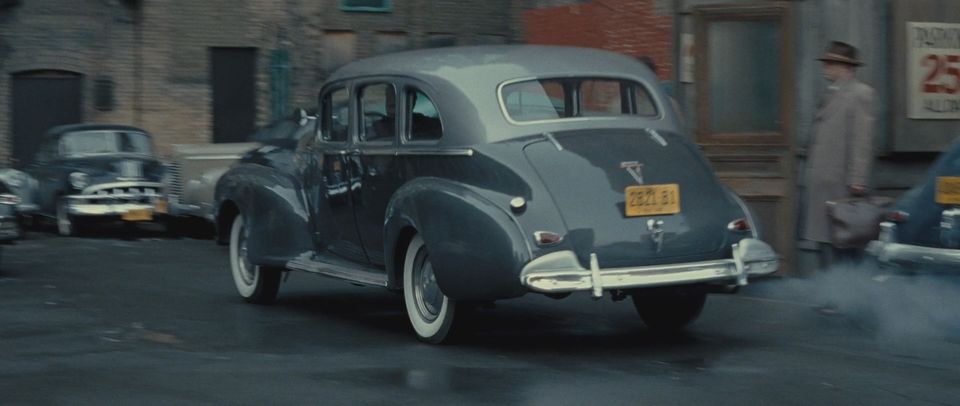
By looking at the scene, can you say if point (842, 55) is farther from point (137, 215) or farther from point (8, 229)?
point (137, 215)

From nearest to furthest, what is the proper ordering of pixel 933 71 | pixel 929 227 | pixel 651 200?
1. pixel 651 200
2. pixel 929 227
3. pixel 933 71

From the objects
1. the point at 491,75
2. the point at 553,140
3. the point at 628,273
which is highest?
the point at 491,75

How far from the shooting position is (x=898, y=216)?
9430 millimetres

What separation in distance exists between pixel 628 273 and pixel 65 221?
13005mm

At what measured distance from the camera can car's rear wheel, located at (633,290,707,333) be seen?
9.52m

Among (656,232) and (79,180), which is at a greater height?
(656,232)

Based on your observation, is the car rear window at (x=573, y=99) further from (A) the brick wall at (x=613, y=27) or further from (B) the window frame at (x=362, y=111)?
(A) the brick wall at (x=613, y=27)

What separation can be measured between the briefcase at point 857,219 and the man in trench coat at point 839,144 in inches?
5.2

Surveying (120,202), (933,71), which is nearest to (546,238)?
(933,71)

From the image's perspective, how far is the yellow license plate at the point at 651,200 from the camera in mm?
8469

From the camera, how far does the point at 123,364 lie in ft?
26.9

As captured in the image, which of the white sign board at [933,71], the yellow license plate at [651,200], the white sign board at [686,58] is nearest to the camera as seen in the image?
the yellow license plate at [651,200]

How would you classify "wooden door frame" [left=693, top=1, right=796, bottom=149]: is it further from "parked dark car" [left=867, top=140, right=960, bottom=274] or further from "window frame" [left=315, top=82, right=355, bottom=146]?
"window frame" [left=315, top=82, right=355, bottom=146]

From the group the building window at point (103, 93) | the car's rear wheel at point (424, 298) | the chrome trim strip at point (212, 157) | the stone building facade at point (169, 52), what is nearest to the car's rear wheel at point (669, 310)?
the car's rear wheel at point (424, 298)
